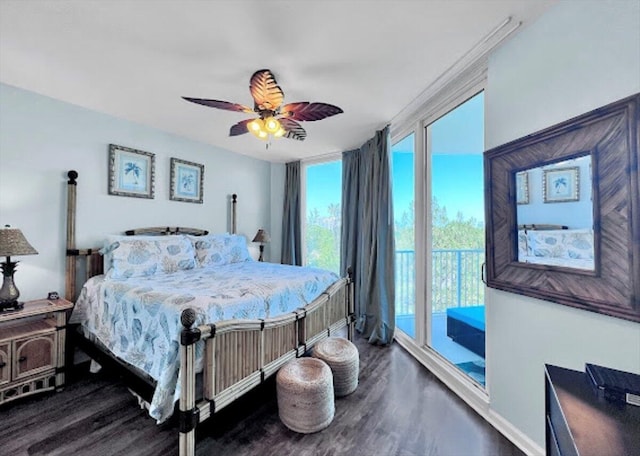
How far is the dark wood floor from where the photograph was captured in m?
1.62

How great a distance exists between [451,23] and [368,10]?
50cm

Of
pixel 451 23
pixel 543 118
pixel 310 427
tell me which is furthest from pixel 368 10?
pixel 310 427

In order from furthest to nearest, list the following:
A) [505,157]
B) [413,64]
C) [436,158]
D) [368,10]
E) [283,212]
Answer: [283,212], [436,158], [413,64], [505,157], [368,10]

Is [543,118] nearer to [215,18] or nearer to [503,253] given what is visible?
[503,253]

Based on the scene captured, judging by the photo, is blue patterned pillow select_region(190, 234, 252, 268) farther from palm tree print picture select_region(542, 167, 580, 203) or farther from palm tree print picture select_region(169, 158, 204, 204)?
palm tree print picture select_region(542, 167, 580, 203)

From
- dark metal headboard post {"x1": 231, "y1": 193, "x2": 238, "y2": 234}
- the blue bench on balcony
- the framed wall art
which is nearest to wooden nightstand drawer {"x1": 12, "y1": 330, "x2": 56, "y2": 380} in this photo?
dark metal headboard post {"x1": 231, "y1": 193, "x2": 238, "y2": 234}

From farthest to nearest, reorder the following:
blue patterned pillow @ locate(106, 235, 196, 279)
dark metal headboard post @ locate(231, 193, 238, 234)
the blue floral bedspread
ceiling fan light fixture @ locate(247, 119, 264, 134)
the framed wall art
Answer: dark metal headboard post @ locate(231, 193, 238, 234)
blue patterned pillow @ locate(106, 235, 196, 279)
ceiling fan light fixture @ locate(247, 119, 264, 134)
the framed wall art
the blue floral bedspread

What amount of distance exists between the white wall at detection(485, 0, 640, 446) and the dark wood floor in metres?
0.39

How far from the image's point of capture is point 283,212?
15.8 feet

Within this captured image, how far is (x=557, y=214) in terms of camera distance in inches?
58.6

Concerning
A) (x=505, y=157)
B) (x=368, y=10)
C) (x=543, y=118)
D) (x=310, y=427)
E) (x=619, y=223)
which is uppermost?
(x=368, y=10)

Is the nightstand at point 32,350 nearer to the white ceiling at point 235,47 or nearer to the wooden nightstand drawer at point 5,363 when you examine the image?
the wooden nightstand drawer at point 5,363

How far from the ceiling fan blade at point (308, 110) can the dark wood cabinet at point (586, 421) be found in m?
1.80

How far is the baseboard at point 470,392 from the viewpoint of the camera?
1.61 metres
